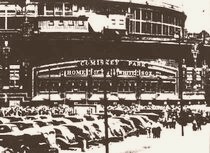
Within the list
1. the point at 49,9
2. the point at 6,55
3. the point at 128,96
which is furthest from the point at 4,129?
the point at 49,9

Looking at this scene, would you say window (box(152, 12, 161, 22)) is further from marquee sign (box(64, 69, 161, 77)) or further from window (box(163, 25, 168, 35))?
marquee sign (box(64, 69, 161, 77))

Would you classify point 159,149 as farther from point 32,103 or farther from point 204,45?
point 204,45

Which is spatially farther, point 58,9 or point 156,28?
point 156,28

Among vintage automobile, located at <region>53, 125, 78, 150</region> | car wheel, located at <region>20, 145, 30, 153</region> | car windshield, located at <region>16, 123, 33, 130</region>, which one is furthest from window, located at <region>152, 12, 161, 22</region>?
car wheel, located at <region>20, 145, 30, 153</region>

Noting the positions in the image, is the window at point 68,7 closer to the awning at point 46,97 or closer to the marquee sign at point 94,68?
the marquee sign at point 94,68

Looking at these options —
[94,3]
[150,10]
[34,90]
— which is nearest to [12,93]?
[34,90]

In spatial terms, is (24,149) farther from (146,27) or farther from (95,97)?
(146,27)

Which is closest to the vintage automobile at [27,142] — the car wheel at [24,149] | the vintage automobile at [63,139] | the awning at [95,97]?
the car wheel at [24,149]

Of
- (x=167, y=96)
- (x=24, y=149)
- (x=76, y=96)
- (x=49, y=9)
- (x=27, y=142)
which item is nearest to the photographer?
(x=24, y=149)
